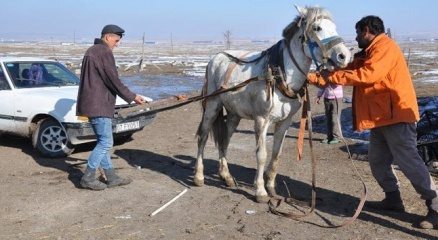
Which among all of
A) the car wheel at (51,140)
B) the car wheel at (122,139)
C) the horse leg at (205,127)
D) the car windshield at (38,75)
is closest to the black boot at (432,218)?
→ the horse leg at (205,127)

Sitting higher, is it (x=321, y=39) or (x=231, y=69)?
→ (x=321, y=39)

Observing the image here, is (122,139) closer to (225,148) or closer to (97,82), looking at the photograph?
(225,148)

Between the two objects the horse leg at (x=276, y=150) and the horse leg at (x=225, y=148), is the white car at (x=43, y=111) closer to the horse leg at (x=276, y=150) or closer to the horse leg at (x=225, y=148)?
the horse leg at (x=225, y=148)

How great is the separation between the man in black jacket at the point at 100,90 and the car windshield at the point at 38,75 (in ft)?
10.8

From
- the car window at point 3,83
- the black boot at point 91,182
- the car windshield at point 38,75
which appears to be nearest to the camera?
the black boot at point 91,182

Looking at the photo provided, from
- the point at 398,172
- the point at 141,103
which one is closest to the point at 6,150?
the point at 141,103

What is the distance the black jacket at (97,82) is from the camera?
6.14 metres

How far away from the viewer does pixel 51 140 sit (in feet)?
27.3

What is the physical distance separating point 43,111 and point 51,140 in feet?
1.66

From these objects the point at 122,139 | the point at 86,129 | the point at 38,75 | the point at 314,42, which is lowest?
the point at 122,139

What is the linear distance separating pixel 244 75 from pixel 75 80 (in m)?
4.77

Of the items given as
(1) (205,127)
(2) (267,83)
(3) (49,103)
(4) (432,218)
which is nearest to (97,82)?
(1) (205,127)

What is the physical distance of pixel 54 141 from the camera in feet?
27.3

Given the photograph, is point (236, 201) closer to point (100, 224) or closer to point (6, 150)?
point (100, 224)
